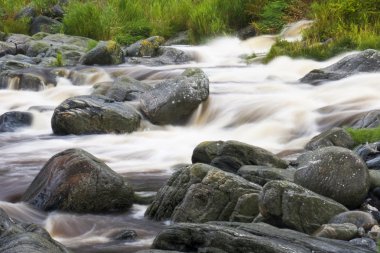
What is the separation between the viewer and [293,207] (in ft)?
18.1

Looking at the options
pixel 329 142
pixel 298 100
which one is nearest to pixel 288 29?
pixel 298 100

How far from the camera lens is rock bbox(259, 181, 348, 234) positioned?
547 cm

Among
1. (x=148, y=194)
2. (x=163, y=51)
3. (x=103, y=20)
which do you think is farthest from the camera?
(x=103, y=20)

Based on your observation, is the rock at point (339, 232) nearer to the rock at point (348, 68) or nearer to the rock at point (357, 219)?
the rock at point (357, 219)

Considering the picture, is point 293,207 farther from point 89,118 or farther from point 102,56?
point 102,56

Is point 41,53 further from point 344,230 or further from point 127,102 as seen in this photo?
point 344,230

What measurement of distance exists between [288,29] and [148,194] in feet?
41.1

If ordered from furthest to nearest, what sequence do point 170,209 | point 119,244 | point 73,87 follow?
point 73,87
point 170,209
point 119,244

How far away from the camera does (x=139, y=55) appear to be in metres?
18.9

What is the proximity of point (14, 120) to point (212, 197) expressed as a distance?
287 inches

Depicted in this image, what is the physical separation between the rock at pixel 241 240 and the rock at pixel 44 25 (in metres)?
19.7

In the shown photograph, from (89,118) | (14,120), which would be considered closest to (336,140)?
(89,118)

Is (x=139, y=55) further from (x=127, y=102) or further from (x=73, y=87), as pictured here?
(x=127, y=102)

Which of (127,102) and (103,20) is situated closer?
(127,102)
